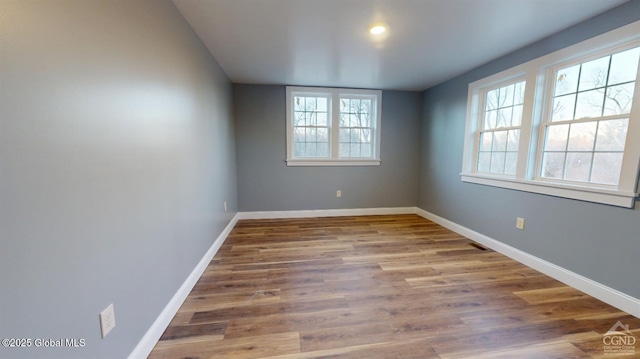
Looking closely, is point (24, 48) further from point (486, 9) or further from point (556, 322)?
point (556, 322)

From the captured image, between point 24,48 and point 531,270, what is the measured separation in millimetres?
3682

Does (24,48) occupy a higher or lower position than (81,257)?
higher

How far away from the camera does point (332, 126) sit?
4.21 meters

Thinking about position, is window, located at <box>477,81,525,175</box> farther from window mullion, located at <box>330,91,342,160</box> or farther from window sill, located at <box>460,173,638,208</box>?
window mullion, located at <box>330,91,342,160</box>

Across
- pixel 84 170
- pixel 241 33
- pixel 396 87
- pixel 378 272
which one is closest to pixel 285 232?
pixel 378 272

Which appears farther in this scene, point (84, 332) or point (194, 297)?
point (194, 297)

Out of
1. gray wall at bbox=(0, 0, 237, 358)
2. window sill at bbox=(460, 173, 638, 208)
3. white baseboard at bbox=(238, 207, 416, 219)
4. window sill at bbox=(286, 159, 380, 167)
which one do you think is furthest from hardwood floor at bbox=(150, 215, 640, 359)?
window sill at bbox=(286, 159, 380, 167)

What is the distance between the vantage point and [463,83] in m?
3.40

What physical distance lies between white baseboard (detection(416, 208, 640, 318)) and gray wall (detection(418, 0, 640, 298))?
0.05 meters

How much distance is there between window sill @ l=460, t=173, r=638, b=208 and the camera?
1818 millimetres

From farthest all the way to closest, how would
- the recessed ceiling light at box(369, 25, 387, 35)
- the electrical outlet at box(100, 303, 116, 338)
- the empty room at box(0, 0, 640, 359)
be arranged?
the recessed ceiling light at box(369, 25, 387, 35)
the electrical outlet at box(100, 303, 116, 338)
the empty room at box(0, 0, 640, 359)

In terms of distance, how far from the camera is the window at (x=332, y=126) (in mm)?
4133

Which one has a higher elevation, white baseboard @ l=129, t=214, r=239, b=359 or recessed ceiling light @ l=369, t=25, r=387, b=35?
recessed ceiling light @ l=369, t=25, r=387, b=35

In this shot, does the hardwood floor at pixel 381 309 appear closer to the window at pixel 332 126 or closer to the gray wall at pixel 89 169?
the gray wall at pixel 89 169
